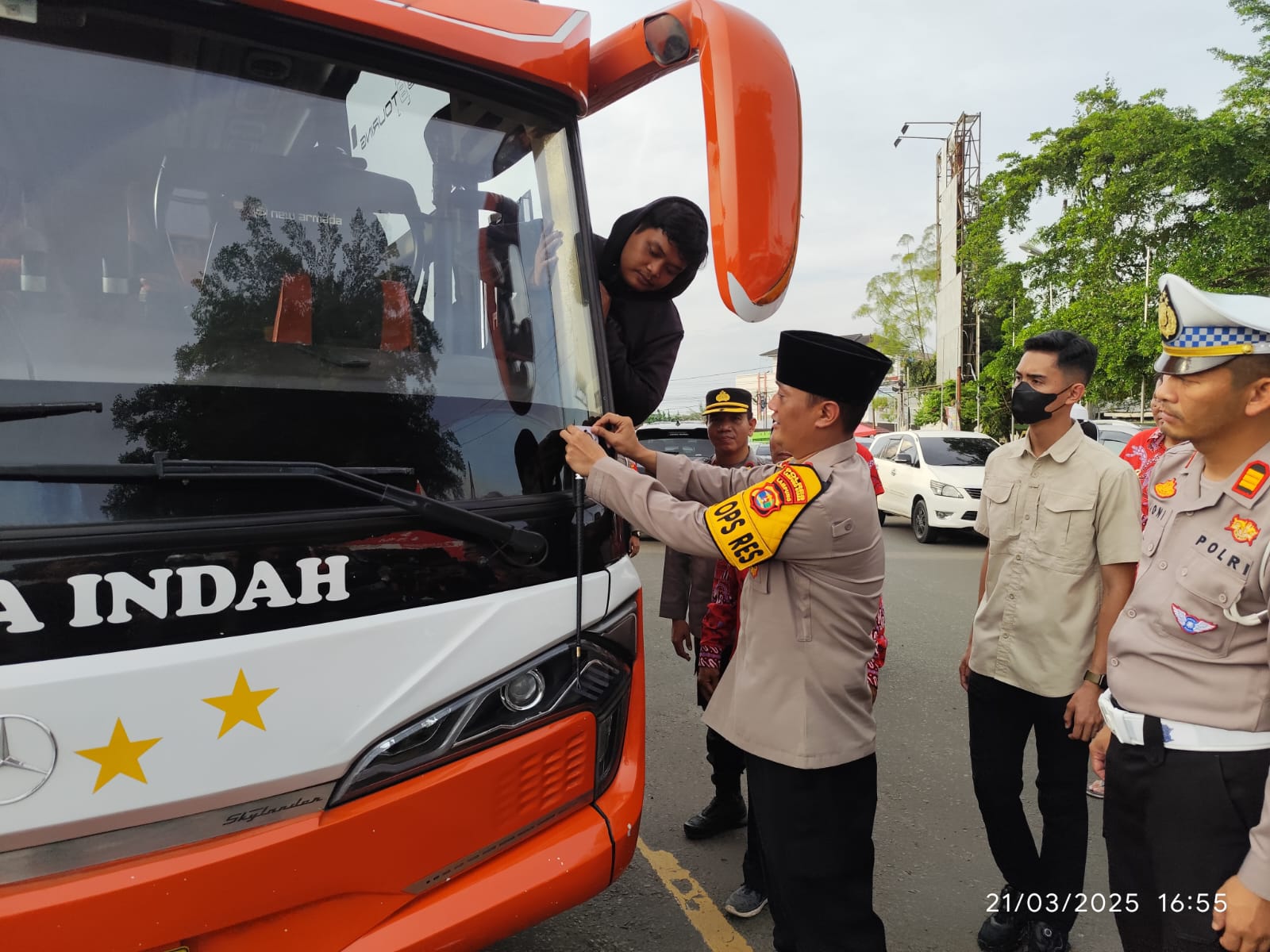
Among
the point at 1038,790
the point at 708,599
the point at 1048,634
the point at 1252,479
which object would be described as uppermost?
the point at 1252,479

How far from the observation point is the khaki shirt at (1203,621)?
156 centimetres

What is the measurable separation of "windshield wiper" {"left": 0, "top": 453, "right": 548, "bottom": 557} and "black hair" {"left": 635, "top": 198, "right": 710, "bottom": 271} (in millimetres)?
964

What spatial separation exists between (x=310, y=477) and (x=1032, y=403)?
2.20 m

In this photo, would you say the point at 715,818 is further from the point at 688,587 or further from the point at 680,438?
the point at 680,438

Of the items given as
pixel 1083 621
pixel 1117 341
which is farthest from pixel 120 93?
→ pixel 1117 341

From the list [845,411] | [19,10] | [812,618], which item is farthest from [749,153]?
[19,10]

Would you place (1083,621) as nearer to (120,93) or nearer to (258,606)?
(258,606)

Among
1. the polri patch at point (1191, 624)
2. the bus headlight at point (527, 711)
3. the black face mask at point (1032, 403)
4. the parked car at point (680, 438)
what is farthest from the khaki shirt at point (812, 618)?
the parked car at point (680, 438)

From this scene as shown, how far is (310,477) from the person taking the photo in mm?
1527

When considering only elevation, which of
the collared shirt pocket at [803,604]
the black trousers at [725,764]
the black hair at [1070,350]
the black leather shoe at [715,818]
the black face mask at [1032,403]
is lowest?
the black leather shoe at [715,818]

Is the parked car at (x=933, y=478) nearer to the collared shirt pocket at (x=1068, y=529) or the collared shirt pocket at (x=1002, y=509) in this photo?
the collared shirt pocket at (x=1002, y=509)

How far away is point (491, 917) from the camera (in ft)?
5.55

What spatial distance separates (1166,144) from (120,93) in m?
17.5

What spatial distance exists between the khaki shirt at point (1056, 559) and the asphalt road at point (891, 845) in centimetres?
88
